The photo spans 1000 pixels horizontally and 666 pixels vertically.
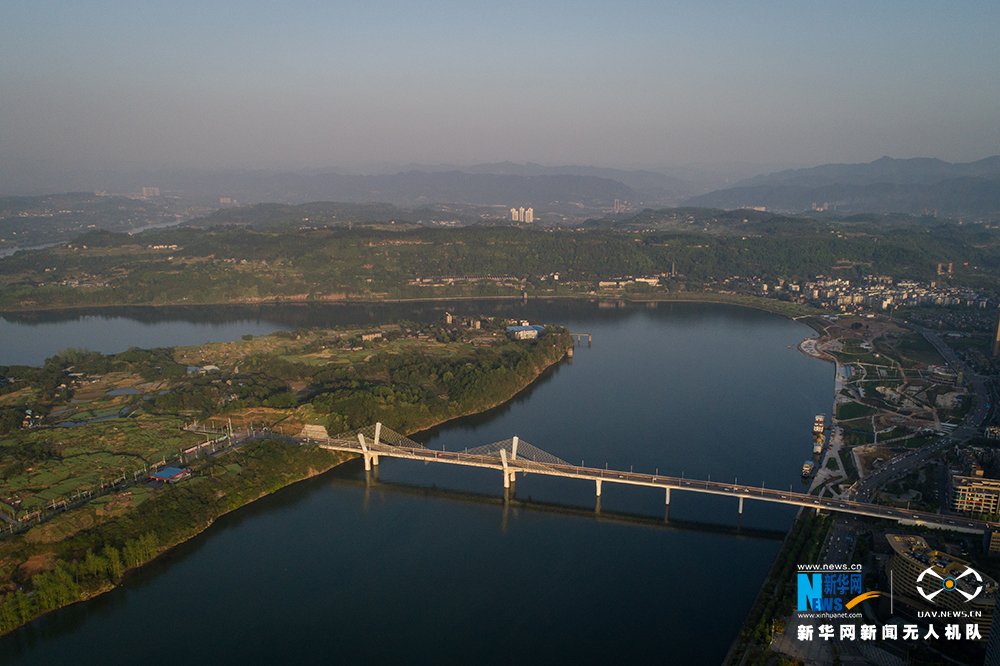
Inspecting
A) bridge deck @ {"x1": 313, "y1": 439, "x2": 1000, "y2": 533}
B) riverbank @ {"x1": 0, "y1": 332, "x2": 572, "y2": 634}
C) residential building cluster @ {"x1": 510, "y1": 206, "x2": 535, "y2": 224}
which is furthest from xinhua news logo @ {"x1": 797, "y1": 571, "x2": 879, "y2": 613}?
residential building cluster @ {"x1": 510, "y1": 206, "x2": 535, "y2": 224}

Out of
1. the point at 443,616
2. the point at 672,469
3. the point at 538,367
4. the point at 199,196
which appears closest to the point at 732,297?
the point at 538,367

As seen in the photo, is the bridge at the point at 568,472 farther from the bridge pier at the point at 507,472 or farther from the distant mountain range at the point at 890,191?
the distant mountain range at the point at 890,191

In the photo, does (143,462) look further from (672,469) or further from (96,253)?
(96,253)

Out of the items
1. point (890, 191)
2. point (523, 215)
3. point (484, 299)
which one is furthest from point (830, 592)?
point (890, 191)

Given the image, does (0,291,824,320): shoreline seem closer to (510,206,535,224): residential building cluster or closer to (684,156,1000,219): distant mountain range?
(510,206,535,224): residential building cluster

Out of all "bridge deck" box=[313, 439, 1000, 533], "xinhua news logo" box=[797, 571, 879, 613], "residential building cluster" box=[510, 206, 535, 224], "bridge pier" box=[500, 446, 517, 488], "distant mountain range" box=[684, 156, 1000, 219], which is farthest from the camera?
"distant mountain range" box=[684, 156, 1000, 219]

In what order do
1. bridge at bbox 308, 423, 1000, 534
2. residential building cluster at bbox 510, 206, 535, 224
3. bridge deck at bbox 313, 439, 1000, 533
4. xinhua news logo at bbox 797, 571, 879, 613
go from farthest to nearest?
residential building cluster at bbox 510, 206, 535, 224 → bridge at bbox 308, 423, 1000, 534 → bridge deck at bbox 313, 439, 1000, 533 → xinhua news logo at bbox 797, 571, 879, 613

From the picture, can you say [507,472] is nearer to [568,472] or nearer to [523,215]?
[568,472]
